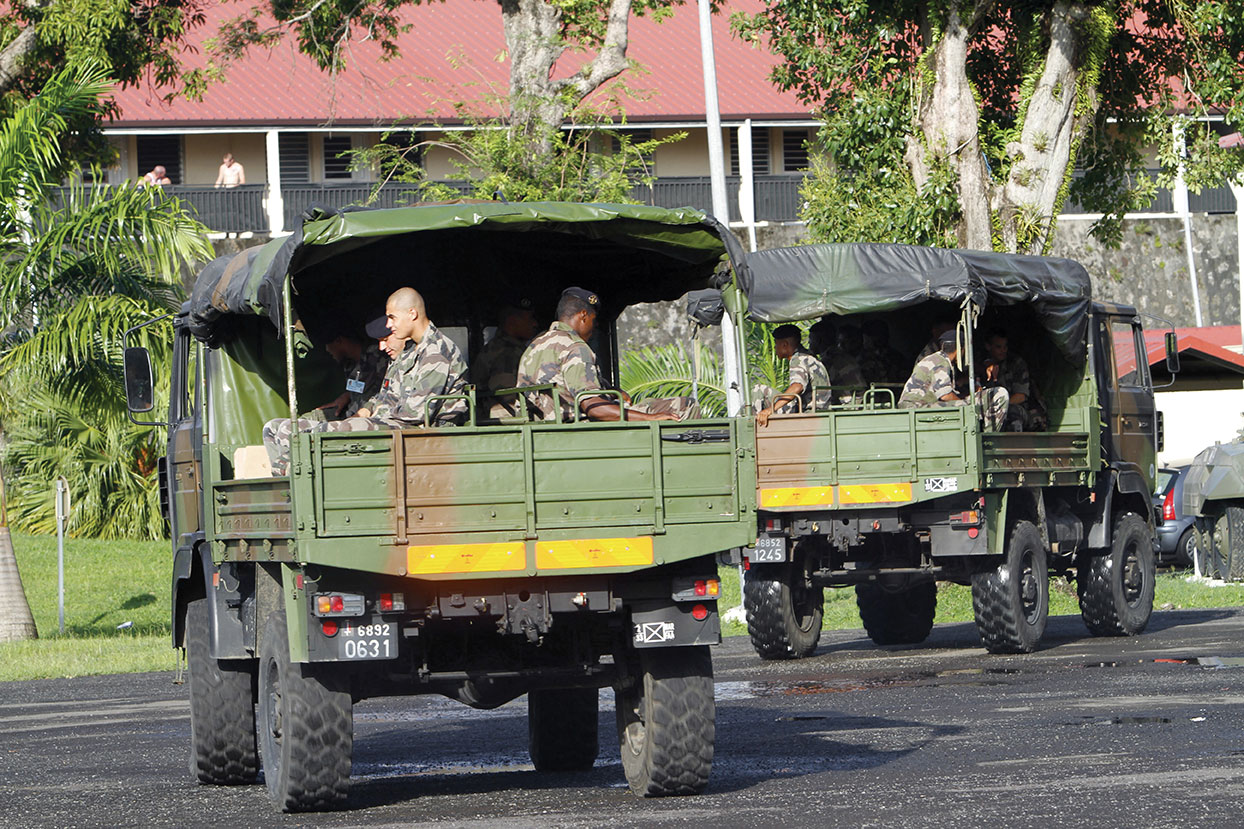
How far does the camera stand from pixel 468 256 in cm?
1145

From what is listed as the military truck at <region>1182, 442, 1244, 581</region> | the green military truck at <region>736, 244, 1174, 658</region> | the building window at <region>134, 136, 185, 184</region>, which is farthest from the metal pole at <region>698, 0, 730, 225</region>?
the building window at <region>134, 136, 185, 184</region>

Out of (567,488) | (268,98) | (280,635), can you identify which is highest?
(268,98)

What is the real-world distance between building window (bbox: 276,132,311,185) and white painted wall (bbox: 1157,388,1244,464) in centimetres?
1674

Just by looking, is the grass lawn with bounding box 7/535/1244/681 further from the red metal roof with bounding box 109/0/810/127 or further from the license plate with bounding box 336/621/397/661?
the license plate with bounding box 336/621/397/661

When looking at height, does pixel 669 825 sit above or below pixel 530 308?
below

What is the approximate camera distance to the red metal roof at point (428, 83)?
37625 millimetres

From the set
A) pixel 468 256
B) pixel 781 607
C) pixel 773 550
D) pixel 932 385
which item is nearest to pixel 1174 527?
pixel 932 385

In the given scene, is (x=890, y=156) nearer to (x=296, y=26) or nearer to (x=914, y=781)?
(x=296, y=26)

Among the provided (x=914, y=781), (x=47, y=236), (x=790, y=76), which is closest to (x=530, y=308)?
(x=914, y=781)

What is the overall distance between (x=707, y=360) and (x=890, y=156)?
237 inches

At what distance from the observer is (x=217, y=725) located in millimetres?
10219

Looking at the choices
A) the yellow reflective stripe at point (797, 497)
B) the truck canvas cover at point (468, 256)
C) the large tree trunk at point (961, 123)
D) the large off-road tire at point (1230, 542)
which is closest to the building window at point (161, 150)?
the large tree trunk at point (961, 123)

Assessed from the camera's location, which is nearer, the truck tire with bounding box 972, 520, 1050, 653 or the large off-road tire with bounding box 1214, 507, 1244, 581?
the truck tire with bounding box 972, 520, 1050, 653

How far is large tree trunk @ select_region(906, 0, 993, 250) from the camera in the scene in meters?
22.4
